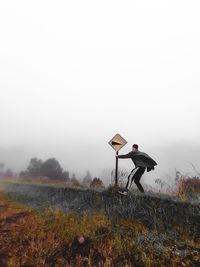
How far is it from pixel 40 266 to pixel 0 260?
0.78 m

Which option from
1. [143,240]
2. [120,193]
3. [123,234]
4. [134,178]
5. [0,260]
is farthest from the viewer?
[134,178]

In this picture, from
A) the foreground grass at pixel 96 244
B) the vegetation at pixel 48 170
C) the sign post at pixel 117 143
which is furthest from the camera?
the vegetation at pixel 48 170

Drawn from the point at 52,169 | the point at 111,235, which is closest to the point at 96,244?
the point at 111,235

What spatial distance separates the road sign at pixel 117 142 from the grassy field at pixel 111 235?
7.55 ft

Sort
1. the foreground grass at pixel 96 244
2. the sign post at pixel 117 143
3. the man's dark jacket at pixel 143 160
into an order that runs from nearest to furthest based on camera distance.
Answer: the foreground grass at pixel 96 244, the man's dark jacket at pixel 143 160, the sign post at pixel 117 143

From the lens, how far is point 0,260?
2.42m

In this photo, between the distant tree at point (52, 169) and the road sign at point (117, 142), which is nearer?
the road sign at point (117, 142)

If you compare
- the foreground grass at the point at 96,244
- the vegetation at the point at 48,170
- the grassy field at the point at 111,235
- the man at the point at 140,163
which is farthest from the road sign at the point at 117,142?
the vegetation at the point at 48,170

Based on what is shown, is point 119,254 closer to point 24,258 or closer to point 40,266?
point 40,266

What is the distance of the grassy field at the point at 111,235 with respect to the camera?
7.79 feet

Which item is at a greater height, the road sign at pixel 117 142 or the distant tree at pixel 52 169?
the road sign at pixel 117 142

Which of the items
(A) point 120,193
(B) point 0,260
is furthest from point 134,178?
(B) point 0,260

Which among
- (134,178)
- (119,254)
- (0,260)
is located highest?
(134,178)

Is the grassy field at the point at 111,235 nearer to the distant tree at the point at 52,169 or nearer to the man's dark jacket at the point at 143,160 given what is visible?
the man's dark jacket at the point at 143,160
